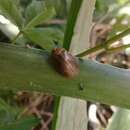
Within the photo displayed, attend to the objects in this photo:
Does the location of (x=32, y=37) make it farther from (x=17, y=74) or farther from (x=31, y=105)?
(x=31, y=105)

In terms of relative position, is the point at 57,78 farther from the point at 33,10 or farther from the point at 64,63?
the point at 33,10

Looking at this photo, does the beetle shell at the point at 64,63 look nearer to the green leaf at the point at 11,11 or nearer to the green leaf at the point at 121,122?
the green leaf at the point at 11,11

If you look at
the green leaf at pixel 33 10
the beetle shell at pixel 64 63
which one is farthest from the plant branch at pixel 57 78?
the green leaf at pixel 33 10

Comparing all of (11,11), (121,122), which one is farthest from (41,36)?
(121,122)

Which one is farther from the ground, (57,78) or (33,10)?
(33,10)

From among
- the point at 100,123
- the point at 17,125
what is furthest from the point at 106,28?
the point at 17,125

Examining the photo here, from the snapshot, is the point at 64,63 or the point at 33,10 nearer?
the point at 64,63
